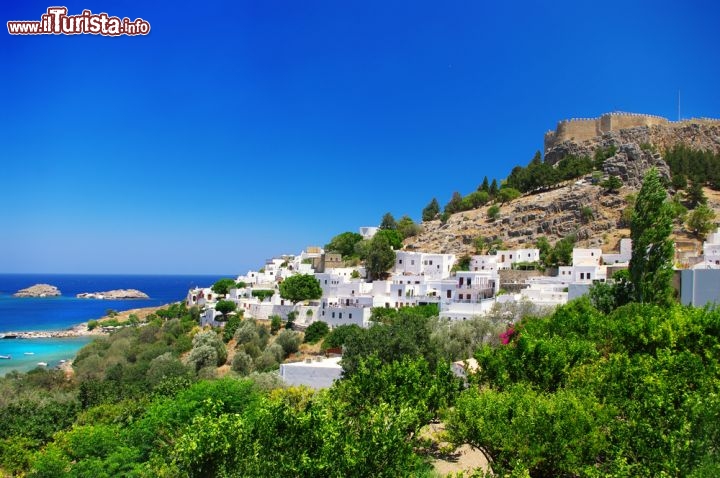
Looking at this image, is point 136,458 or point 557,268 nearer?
point 136,458

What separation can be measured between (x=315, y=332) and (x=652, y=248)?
2292 centimetres

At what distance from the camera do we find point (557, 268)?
1743 inches

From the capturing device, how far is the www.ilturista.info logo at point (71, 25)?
18.4m

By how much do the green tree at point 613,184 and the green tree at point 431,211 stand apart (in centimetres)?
2145

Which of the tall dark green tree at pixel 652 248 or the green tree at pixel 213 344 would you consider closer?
the tall dark green tree at pixel 652 248

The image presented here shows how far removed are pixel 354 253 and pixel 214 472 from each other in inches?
2031

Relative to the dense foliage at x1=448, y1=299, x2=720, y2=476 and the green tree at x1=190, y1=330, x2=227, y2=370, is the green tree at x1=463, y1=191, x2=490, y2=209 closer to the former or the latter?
the green tree at x1=190, y1=330, x2=227, y2=370

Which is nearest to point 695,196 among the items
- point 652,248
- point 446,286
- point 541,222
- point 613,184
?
point 613,184

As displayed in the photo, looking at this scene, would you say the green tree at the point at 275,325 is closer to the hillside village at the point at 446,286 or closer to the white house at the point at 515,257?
the hillside village at the point at 446,286

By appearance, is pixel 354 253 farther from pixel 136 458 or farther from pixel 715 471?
pixel 715 471

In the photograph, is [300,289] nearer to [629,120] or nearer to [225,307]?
[225,307]

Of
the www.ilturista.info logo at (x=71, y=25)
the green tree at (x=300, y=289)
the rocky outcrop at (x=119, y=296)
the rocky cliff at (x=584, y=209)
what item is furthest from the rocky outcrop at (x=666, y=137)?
the rocky outcrop at (x=119, y=296)

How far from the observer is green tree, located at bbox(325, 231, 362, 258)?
6174cm

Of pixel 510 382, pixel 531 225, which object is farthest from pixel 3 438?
pixel 531 225
